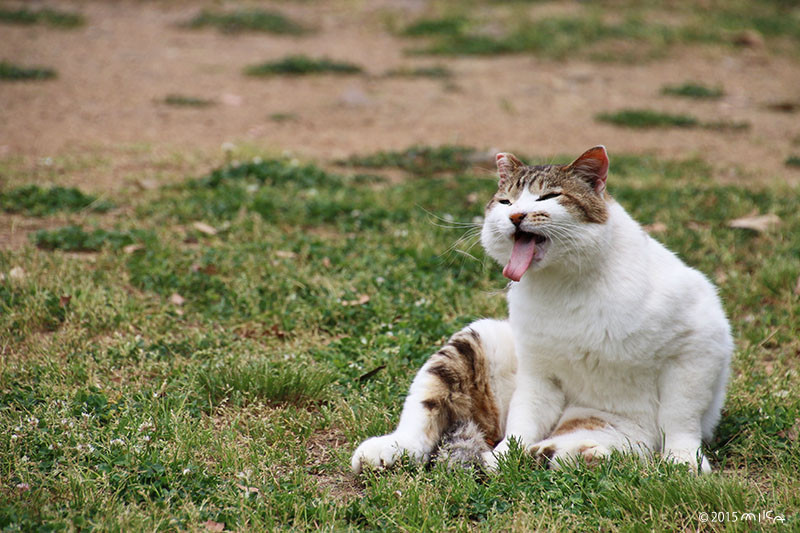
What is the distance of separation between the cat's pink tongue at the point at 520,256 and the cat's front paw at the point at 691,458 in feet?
3.11

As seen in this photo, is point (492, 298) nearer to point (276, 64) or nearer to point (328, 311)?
point (328, 311)

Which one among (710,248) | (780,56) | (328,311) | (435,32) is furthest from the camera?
(435,32)

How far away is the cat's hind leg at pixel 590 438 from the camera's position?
126 inches

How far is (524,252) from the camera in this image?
10.4 ft

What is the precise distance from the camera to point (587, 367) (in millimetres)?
3297

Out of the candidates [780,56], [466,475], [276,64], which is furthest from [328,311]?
[780,56]

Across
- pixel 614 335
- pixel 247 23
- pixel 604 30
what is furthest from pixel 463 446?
pixel 247 23

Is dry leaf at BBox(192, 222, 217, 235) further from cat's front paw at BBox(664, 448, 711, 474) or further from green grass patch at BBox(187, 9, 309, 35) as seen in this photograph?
green grass patch at BBox(187, 9, 309, 35)

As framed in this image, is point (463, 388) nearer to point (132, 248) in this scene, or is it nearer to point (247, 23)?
point (132, 248)

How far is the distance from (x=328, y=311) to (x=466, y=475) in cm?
187

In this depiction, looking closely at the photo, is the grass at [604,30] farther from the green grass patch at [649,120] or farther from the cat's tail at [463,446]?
the cat's tail at [463,446]

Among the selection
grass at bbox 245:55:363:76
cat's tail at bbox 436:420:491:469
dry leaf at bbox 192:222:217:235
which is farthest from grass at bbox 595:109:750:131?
cat's tail at bbox 436:420:491:469

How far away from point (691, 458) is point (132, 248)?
12.8ft

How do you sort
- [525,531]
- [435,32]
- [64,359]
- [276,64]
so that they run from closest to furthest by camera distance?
[525,531], [64,359], [276,64], [435,32]
